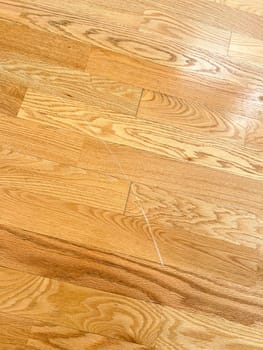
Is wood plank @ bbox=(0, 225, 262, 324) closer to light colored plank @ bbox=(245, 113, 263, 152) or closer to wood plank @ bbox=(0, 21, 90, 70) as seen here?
light colored plank @ bbox=(245, 113, 263, 152)

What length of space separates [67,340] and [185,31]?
2.95 ft

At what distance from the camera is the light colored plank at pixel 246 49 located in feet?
4.05

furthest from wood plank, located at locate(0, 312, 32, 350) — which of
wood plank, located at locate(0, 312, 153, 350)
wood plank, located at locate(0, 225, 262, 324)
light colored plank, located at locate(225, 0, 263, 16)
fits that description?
light colored plank, located at locate(225, 0, 263, 16)

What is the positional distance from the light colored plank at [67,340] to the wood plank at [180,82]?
654 mm

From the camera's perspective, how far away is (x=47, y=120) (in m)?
1.09

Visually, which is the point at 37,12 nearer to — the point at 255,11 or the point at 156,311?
the point at 255,11

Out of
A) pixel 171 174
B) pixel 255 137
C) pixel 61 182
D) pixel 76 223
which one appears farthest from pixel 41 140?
pixel 255 137

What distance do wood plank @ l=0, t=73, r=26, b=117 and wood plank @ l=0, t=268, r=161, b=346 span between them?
1.35 ft

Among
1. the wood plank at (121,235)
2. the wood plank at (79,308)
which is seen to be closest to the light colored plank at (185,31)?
the wood plank at (121,235)

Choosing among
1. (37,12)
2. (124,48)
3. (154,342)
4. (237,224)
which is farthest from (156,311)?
(37,12)

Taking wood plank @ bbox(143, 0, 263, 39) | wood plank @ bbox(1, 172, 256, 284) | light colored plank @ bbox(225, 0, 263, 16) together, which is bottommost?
wood plank @ bbox(1, 172, 256, 284)

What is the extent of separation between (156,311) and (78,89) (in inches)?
23.7

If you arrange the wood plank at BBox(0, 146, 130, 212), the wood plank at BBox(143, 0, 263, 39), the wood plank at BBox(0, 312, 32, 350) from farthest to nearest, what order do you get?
the wood plank at BBox(143, 0, 263, 39) < the wood plank at BBox(0, 146, 130, 212) < the wood plank at BBox(0, 312, 32, 350)

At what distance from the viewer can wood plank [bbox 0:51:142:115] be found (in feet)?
A: 3.69
